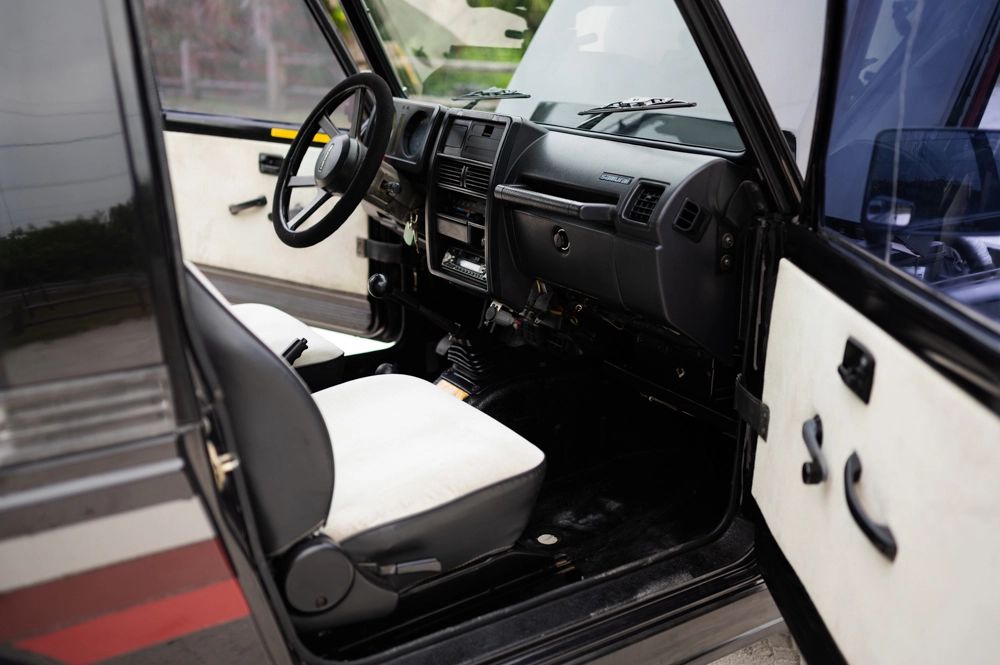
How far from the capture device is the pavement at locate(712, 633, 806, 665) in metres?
1.92

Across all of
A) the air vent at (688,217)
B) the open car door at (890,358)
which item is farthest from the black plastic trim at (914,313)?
the air vent at (688,217)

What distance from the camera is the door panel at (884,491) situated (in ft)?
2.93

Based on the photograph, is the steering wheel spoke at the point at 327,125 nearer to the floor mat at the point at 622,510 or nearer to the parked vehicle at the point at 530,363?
the parked vehicle at the point at 530,363

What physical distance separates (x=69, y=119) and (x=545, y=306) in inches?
58.9

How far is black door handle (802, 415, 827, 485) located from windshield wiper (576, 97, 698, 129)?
86 centimetres

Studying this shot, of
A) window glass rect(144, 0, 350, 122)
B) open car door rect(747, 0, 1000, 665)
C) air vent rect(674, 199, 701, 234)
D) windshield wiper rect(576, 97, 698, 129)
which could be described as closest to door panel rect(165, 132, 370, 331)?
windshield wiper rect(576, 97, 698, 129)

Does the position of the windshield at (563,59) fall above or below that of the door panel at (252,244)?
above

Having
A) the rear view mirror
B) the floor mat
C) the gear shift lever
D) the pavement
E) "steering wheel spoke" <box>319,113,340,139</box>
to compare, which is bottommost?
the pavement

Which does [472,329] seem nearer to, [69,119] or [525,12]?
[525,12]

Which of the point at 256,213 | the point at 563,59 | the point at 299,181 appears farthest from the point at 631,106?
the point at 256,213

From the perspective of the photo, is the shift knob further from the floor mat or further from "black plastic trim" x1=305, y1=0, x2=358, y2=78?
the floor mat

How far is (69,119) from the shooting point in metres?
0.96

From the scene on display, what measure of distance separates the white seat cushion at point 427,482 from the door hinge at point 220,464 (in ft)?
1.02

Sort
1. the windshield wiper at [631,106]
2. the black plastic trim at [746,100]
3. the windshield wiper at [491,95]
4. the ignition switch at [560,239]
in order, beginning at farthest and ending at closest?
the windshield wiper at [491,95]
the ignition switch at [560,239]
the windshield wiper at [631,106]
the black plastic trim at [746,100]
